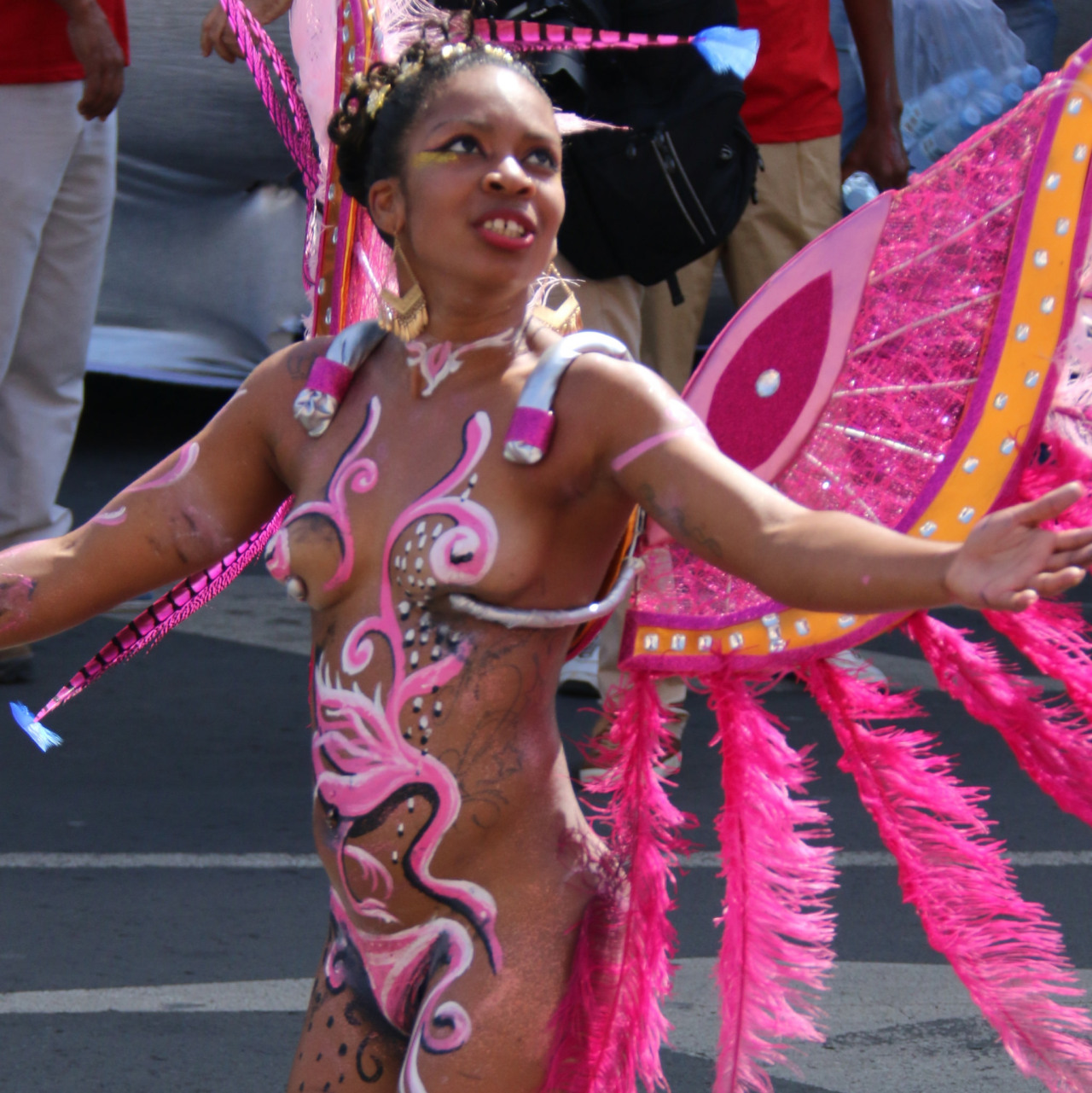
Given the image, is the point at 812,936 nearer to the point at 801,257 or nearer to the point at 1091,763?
the point at 1091,763

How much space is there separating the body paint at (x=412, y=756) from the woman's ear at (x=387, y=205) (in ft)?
0.83

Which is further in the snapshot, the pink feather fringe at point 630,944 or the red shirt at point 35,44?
the red shirt at point 35,44

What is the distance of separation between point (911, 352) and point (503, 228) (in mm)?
541

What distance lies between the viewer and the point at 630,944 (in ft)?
6.28

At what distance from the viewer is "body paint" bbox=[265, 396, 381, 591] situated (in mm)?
1887

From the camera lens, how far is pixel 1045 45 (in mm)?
6516

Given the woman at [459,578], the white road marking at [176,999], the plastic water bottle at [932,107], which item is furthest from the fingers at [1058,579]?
the plastic water bottle at [932,107]

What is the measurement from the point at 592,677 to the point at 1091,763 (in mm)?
2597

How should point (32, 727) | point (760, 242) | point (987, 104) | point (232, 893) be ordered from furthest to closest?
point (987, 104) < point (760, 242) < point (232, 893) < point (32, 727)

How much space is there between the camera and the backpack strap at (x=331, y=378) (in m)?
1.96

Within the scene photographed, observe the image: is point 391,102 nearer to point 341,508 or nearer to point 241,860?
point 341,508

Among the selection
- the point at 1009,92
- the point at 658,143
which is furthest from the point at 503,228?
the point at 1009,92

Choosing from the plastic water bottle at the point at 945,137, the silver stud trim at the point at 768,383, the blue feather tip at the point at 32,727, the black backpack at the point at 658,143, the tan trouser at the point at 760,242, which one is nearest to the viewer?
the silver stud trim at the point at 768,383

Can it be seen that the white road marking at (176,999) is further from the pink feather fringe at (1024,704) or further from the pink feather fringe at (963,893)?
the pink feather fringe at (1024,704)
